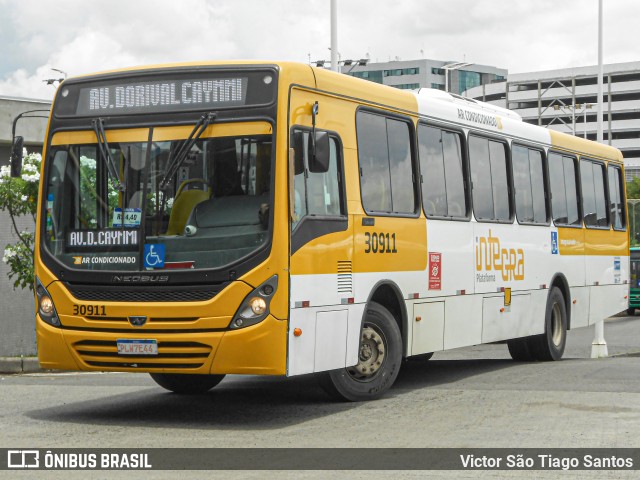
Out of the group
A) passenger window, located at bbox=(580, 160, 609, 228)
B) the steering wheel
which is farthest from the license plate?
passenger window, located at bbox=(580, 160, 609, 228)

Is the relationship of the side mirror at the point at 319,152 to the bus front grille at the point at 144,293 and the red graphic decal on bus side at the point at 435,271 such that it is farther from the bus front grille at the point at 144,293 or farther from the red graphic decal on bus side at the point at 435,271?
the red graphic decal on bus side at the point at 435,271

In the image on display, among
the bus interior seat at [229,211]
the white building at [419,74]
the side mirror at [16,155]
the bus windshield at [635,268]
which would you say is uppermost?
Result: the white building at [419,74]

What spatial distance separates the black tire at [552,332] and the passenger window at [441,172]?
3801mm

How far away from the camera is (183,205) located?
10.6 metres

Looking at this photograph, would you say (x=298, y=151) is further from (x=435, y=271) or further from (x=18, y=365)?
(x=18, y=365)

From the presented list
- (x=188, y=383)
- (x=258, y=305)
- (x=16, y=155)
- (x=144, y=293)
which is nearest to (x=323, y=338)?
(x=258, y=305)

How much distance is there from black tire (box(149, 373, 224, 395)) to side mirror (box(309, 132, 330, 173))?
3264 millimetres

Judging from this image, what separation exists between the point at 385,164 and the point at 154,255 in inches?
119

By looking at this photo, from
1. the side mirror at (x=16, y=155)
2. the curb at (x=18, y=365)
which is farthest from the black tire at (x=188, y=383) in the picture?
the curb at (x=18, y=365)

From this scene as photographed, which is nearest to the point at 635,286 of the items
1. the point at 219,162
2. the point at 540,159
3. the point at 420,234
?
the point at 540,159

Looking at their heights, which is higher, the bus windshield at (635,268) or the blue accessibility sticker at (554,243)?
the bus windshield at (635,268)

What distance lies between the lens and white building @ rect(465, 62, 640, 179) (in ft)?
481

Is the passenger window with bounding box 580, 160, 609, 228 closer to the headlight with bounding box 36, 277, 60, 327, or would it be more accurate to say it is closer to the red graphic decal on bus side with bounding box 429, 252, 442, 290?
the red graphic decal on bus side with bounding box 429, 252, 442, 290

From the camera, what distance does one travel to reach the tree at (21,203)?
59.9ft
